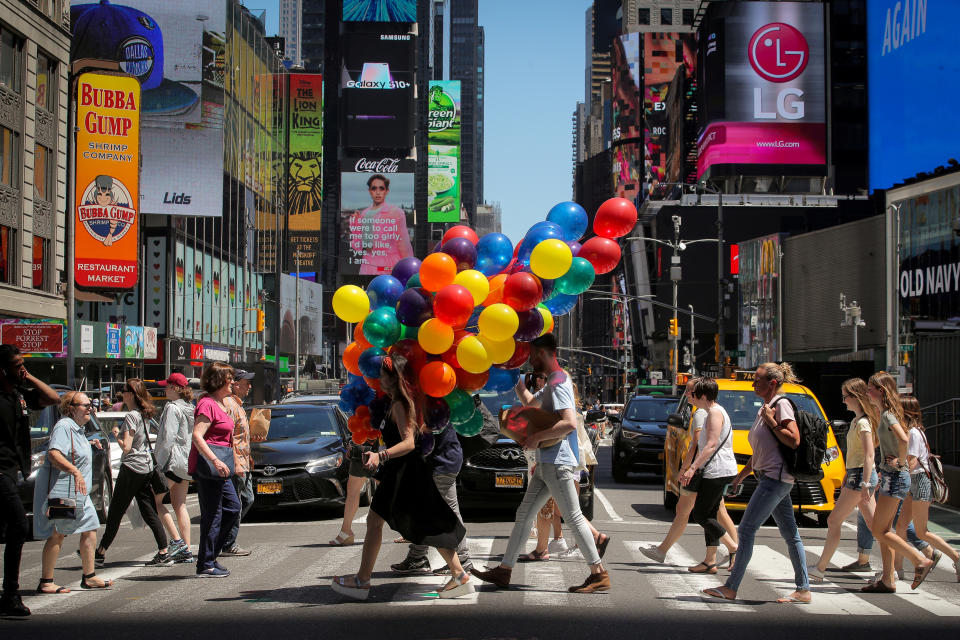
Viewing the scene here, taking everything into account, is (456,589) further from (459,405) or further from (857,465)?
(857,465)

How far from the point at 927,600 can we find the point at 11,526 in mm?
6612

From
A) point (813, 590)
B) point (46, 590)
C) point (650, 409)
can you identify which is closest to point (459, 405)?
point (813, 590)

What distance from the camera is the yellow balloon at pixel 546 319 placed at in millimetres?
8719

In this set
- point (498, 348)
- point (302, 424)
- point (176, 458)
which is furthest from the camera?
point (302, 424)

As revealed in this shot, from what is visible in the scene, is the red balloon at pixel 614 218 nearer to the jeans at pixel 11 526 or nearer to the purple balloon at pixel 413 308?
the purple balloon at pixel 413 308

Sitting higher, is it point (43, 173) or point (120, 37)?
point (120, 37)

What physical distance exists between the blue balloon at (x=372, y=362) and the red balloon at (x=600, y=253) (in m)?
1.79

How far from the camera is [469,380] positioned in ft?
27.6

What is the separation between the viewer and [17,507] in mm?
7344

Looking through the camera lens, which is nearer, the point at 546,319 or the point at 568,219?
the point at 546,319

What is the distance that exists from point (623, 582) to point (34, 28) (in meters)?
29.6

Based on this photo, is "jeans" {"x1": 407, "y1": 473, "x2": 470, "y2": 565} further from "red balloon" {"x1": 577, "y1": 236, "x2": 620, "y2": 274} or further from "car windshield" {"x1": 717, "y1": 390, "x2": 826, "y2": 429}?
"car windshield" {"x1": 717, "y1": 390, "x2": 826, "y2": 429}

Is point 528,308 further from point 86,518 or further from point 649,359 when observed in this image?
point 649,359

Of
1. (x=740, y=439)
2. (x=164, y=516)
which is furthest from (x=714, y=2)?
(x=164, y=516)
